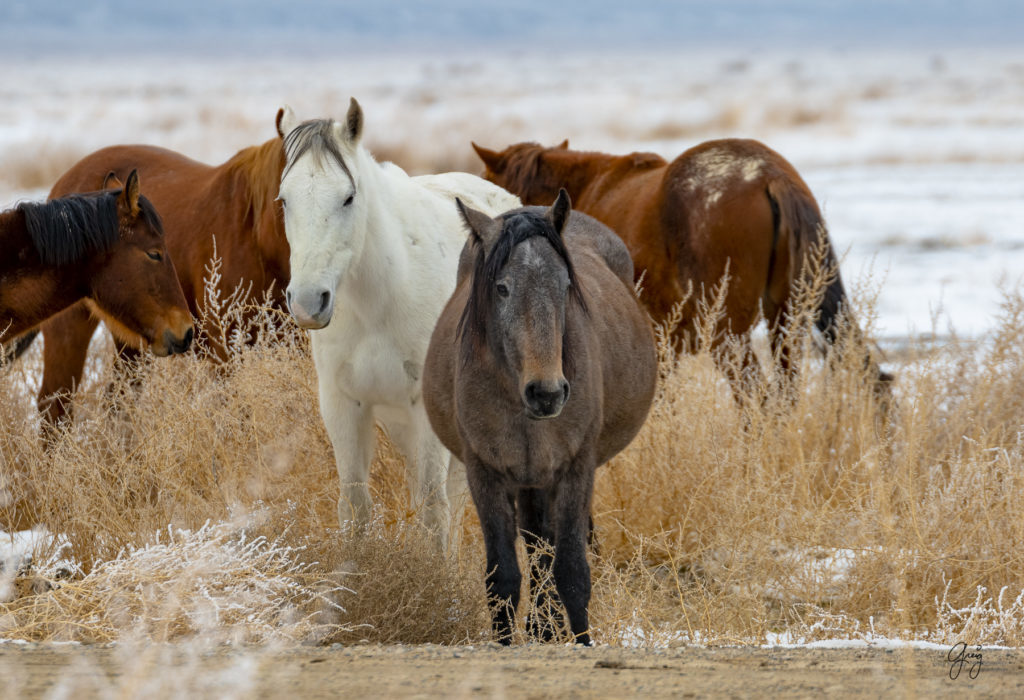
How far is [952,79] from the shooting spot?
6594 cm

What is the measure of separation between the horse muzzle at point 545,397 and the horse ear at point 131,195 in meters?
2.93

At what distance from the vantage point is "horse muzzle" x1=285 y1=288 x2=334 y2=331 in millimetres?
4379

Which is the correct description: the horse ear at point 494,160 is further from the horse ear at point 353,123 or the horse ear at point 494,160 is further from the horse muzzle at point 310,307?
the horse muzzle at point 310,307

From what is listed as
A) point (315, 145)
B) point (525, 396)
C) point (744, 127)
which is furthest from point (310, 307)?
point (744, 127)

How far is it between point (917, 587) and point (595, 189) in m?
4.51

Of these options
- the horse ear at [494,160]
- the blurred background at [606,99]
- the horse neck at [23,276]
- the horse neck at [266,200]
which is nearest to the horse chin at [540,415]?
the horse neck at [266,200]

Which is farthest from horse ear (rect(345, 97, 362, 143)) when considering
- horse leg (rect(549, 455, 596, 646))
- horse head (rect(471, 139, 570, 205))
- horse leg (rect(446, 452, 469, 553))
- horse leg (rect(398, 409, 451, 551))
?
horse head (rect(471, 139, 570, 205))

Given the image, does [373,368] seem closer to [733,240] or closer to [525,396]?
[525,396]

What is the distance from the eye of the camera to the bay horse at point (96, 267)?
570 cm

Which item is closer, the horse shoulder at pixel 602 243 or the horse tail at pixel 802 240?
the horse shoulder at pixel 602 243

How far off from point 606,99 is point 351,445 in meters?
47.7

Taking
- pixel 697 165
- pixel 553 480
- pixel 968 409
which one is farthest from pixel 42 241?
pixel 968 409

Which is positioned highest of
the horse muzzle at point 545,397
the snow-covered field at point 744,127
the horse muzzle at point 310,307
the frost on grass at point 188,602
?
the snow-covered field at point 744,127

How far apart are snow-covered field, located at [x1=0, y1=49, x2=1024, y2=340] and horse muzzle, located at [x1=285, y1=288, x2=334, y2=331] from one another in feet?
8.87
